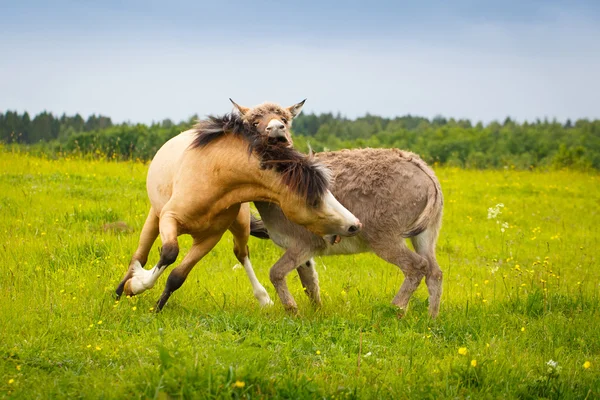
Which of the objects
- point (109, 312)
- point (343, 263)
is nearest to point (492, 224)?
point (343, 263)

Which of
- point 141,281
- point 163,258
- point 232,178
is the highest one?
point 232,178

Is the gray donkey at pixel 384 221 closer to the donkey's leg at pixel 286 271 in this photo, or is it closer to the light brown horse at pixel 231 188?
the donkey's leg at pixel 286 271

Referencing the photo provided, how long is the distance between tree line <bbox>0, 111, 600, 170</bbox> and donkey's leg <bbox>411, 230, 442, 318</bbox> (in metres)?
19.9

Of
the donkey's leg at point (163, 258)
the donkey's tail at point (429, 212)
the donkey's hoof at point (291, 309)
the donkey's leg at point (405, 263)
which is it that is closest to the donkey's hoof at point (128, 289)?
the donkey's leg at point (163, 258)

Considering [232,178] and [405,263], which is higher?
[232,178]

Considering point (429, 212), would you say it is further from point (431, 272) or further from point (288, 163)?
point (288, 163)

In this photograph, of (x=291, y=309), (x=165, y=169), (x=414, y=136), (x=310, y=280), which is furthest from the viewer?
(x=414, y=136)

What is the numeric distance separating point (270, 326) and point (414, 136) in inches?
1709

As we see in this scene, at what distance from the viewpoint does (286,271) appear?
697cm

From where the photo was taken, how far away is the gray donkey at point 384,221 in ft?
22.5

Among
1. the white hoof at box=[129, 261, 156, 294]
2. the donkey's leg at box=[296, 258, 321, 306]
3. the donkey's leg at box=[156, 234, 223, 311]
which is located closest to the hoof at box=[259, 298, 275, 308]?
the donkey's leg at box=[296, 258, 321, 306]

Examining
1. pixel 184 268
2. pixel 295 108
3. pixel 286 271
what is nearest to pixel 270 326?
pixel 286 271

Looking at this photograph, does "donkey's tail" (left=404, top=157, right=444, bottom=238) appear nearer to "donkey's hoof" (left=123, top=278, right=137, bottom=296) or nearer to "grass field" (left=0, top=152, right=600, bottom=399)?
"grass field" (left=0, top=152, right=600, bottom=399)

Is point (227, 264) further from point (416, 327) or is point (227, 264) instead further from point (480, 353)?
point (480, 353)
